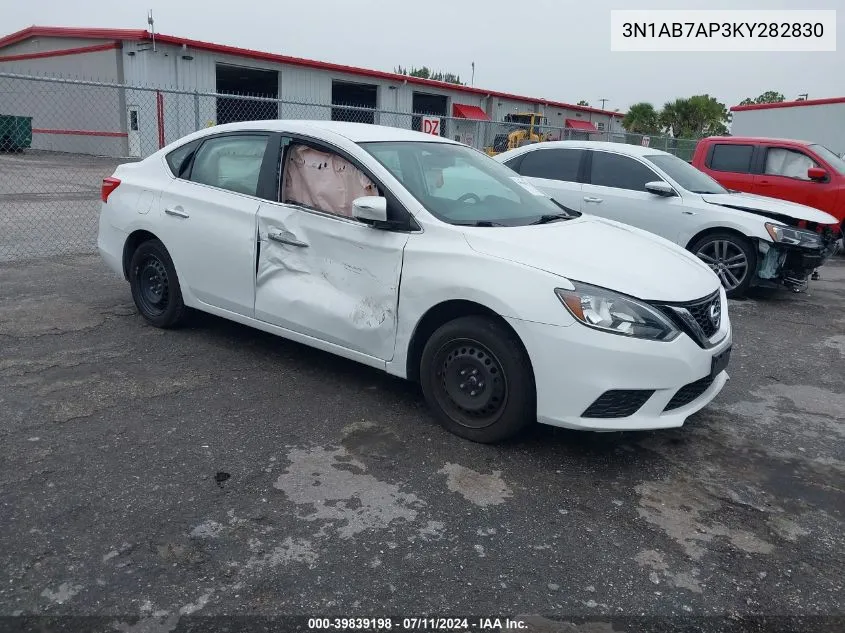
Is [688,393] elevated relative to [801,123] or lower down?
lower down

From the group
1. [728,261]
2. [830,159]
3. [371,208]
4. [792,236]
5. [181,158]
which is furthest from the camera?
[830,159]

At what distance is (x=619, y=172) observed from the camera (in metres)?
8.47

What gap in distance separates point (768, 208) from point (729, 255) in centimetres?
67

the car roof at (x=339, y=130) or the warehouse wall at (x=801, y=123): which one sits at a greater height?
the warehouse wall at (x=801, y=123)

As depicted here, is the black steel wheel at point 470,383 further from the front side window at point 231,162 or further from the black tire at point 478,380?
the front side window at point 231,162

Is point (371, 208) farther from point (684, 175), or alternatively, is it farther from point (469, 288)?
point (684, 175)

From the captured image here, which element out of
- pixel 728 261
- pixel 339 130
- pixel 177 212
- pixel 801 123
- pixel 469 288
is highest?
pixel 801 123

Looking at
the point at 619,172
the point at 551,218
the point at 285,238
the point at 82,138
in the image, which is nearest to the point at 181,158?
the point at 285,238

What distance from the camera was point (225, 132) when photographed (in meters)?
5.16

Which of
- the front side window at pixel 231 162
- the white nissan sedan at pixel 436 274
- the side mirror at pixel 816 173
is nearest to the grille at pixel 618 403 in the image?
the white nissan sedan at pixel 436 274

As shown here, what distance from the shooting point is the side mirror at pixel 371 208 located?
402cm

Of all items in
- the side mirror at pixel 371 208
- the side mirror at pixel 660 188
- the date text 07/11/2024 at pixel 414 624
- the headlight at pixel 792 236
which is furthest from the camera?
the side mirror at pixel 660 188

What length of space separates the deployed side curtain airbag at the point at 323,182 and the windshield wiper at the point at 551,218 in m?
1.03

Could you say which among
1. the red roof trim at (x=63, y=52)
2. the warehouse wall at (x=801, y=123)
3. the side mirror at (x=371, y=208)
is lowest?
the side mirror at (x=371, y=208)
